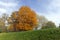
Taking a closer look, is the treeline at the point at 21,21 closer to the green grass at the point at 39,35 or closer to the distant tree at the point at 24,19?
the distant tree at the point at 24,19

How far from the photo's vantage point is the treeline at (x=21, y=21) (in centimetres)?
4211

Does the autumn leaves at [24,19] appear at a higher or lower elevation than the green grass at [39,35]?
higher

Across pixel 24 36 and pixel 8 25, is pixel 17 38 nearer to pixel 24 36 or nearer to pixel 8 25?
pixel 24 36

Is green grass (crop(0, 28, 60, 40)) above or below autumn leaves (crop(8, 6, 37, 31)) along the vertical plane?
below

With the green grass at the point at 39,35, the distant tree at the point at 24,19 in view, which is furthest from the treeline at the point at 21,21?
the green grass at the point at 39,35

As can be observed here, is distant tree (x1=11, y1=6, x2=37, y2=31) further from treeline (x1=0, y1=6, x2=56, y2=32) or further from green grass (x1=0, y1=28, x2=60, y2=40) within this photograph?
green grass (x1=0, y1=28, x2=60, y2=40)

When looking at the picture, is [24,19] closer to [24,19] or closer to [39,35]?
[24,19]

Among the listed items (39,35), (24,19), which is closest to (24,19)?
(24,19)

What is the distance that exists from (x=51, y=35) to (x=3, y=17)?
33075mm

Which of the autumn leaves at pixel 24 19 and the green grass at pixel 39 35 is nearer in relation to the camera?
the green grass at pixel 39 35

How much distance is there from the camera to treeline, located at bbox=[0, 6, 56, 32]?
138 feet

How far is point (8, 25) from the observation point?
149ft

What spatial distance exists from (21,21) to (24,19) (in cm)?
93

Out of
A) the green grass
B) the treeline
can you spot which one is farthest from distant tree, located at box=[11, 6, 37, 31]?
the green grass
